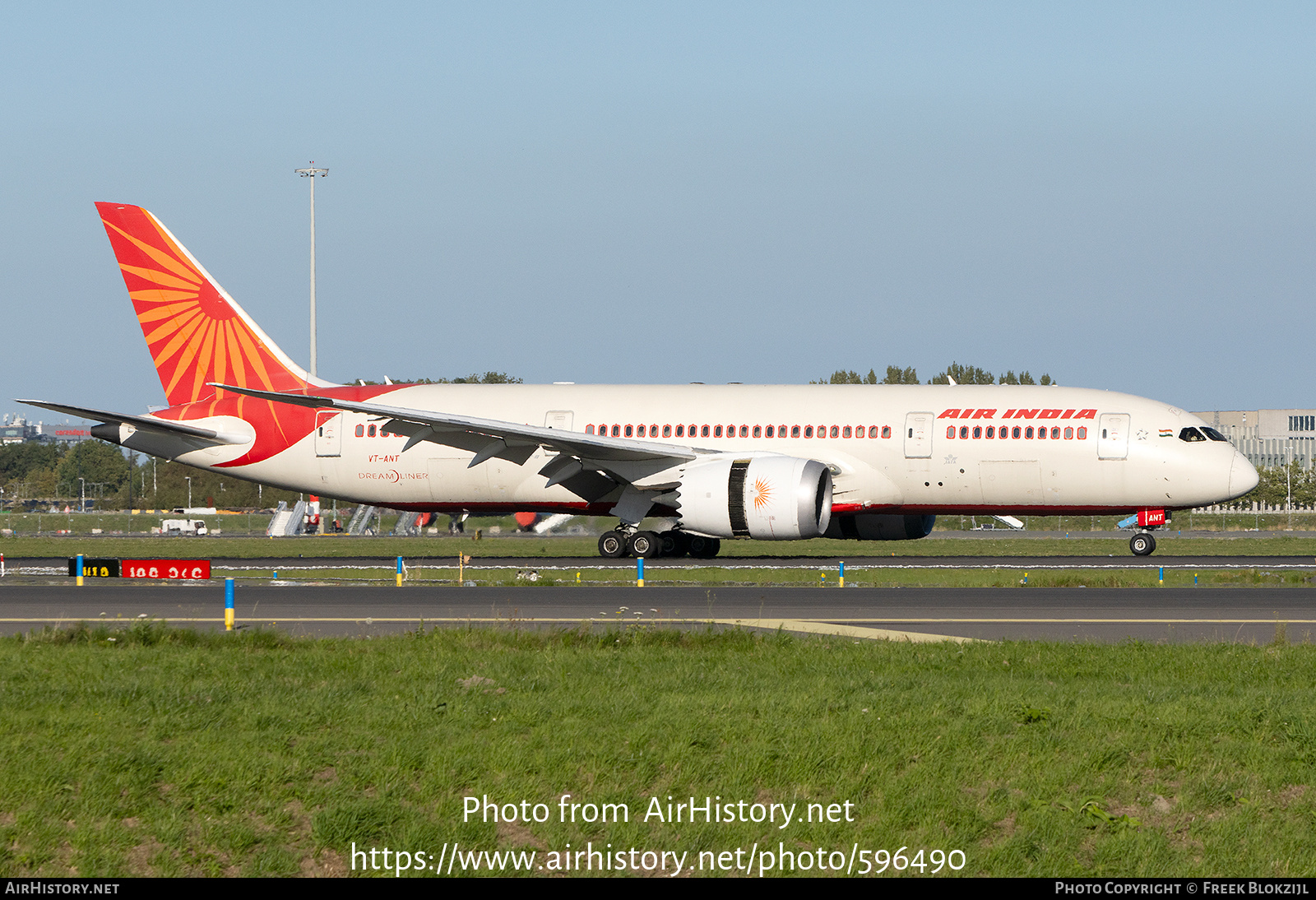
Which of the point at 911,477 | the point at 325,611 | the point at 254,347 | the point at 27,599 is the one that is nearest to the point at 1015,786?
the point at 325,611

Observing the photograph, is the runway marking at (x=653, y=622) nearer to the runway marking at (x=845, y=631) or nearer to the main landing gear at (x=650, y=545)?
the runway marking at (x=845, y=631)

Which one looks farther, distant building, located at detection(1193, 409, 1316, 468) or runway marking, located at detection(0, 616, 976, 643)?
distant building, located at detection(1193, 409, 1316, 468)

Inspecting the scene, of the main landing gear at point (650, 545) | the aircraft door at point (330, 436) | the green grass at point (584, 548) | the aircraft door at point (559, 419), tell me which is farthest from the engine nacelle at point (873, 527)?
the aircraft door at point (330, 436)

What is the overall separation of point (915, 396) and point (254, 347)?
17.9 metres

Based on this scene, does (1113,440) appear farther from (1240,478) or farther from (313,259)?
(313,259)

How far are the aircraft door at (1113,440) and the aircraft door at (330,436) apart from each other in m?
19.2

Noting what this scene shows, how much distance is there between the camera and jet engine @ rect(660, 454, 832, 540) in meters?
30.7

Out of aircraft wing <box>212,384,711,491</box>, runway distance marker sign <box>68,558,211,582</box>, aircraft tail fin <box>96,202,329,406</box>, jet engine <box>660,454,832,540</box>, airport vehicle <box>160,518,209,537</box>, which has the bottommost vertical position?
airport vehicle <box>160,518,209,537</box>

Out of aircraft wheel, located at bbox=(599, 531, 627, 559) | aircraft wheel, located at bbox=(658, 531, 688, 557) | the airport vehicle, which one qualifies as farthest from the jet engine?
the airport vehicle

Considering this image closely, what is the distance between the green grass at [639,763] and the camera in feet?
28.9

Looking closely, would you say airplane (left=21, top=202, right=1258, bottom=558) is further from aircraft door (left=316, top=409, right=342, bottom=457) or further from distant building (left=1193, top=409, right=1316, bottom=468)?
distant building (left=1193, top=409, right=1316, bottom=468)

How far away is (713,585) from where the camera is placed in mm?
24906

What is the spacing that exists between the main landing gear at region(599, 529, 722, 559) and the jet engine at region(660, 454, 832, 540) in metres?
2.00

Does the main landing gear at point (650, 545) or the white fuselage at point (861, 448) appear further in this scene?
the main landing gear at point (650, 545)
